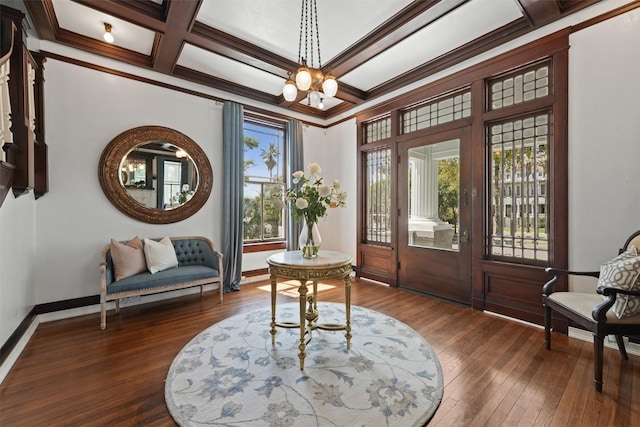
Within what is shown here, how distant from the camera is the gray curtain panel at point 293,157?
525cm

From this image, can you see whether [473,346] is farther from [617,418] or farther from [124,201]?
[124,201]

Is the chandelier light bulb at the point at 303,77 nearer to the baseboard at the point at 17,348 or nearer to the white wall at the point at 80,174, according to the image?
the white wall at the point at 80,174

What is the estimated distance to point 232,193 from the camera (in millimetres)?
4555

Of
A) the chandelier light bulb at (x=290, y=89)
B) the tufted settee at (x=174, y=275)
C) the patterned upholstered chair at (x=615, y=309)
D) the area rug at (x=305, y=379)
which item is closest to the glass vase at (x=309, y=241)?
the area rug at (x=305, y=379)

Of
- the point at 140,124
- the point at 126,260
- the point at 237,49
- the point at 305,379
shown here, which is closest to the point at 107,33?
the point at 140,124

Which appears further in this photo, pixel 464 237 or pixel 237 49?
pixel 464 237

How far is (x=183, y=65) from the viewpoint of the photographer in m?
4.06

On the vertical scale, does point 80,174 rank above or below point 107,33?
below

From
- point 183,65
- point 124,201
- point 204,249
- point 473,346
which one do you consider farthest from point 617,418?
point 183,65

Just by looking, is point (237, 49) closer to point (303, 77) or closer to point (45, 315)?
point (303, 77)

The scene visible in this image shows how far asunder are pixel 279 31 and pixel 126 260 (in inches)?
132

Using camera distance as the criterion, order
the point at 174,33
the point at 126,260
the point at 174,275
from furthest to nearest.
Result: the point at 174,275
the point at 126,260
the point at 174,33

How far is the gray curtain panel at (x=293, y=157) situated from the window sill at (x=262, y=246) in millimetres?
200

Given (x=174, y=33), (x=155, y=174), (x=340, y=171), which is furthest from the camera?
(x=340, y=171)
